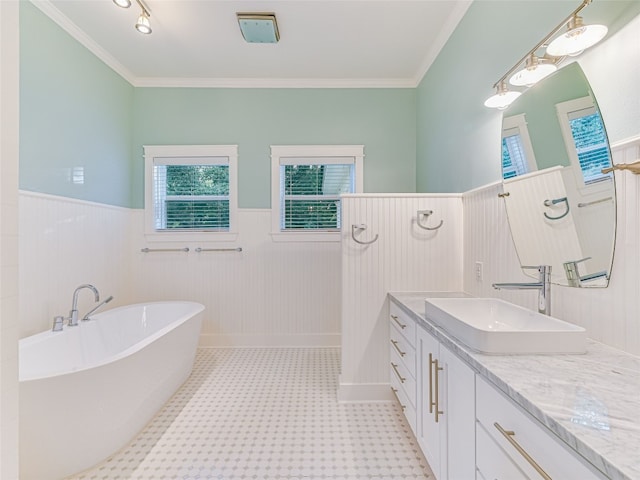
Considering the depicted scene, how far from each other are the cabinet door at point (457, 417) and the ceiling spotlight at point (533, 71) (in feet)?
4.13

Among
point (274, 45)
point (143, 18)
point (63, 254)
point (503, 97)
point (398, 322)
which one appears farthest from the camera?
point (274, 45)

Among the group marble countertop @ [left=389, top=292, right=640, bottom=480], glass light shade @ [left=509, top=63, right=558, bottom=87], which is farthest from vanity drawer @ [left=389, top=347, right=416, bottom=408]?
glass light shade @ [left=509, top=63, right=558, bottom=87]

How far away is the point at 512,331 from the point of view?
3.45 ft

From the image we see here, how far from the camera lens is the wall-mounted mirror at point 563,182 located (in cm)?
112

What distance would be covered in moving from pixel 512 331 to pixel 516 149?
999 mm

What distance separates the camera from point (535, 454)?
76 centimetres

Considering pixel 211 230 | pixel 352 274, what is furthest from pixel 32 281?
pixel 352 274

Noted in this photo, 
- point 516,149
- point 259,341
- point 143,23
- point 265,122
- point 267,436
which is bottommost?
point 267,436

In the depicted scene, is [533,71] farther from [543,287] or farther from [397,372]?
[397,372]

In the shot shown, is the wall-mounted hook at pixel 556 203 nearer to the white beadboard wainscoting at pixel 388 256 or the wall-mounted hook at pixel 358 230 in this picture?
the white beadboard wainscoting at pixel 388 256

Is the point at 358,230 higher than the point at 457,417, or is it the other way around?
the point at 358,230

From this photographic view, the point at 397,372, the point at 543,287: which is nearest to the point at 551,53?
the point at 543,287

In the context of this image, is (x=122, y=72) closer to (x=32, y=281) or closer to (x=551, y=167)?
(x=32, y=281)

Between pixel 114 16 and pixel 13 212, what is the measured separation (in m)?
2.61
